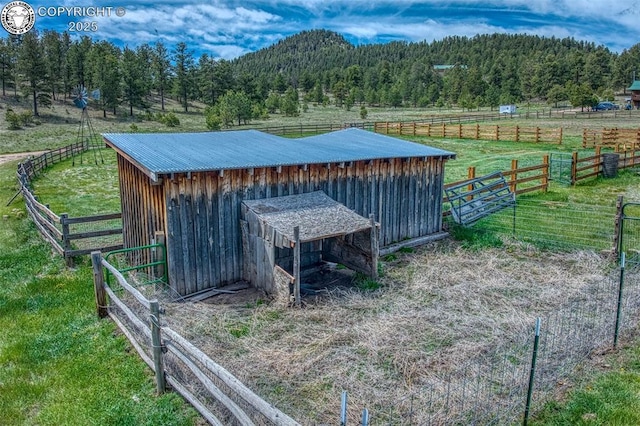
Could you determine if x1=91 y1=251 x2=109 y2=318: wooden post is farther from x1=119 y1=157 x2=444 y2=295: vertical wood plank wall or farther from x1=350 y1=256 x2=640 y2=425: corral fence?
x1=350 y1=256 x2=640 y2=425: corral fence

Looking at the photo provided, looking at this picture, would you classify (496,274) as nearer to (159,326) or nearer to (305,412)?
(305,412)

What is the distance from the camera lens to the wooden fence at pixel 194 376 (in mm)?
4734

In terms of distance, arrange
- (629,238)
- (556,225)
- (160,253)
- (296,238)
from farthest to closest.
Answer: (556,225)
(629,238)
(160,253)
(296,238)

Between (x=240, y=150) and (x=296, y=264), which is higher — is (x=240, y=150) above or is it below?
above

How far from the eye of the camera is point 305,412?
18.1ft

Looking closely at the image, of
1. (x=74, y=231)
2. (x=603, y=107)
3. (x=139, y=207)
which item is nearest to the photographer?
(x=139, y=207)

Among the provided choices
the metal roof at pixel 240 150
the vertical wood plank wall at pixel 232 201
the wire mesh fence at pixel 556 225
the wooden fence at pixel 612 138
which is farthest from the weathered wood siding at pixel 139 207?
the wooden fence at pixel 612 138

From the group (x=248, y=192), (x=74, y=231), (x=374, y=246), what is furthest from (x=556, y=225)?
(x=74, y=231)

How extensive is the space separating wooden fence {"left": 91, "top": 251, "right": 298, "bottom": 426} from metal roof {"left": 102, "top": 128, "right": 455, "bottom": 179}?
287 centimetres

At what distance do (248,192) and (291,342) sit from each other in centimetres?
387

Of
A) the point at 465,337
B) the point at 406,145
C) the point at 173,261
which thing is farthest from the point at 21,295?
the point at 406,145

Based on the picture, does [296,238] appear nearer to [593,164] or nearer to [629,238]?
[629,238]

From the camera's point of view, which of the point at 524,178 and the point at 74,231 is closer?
the point at 74,231

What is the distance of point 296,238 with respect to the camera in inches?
338
